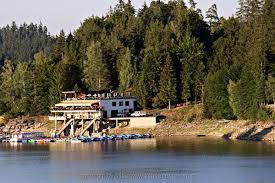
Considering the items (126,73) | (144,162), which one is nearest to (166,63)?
(126,73)

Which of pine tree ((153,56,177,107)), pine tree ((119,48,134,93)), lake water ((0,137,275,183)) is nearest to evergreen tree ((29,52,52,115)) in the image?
pine tree ((119,48,134,93))

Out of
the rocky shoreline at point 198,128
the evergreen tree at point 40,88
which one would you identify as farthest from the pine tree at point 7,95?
the rocky shoreline at point 198,128

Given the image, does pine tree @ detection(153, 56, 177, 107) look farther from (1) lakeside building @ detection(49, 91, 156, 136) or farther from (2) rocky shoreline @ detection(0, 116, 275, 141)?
(2) rocky shoreline @ detection(0, 116, 275, 141)

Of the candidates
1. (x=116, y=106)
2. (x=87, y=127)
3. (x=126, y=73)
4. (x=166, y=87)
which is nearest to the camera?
(x=87, y=127)

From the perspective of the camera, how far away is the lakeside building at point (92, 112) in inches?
4200

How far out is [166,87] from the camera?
107m

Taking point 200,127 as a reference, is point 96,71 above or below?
above

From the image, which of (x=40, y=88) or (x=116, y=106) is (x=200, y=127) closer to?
(x=116, y=106)

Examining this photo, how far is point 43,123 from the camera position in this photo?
113m

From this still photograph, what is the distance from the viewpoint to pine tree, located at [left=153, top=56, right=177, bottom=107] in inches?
4193

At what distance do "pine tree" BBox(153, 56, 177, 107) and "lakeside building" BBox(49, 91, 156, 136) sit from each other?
12.5ft

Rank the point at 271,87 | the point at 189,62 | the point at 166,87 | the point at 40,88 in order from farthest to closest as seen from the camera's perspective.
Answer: the point at 40,88
the point at 189,62
the point at 166,87
the point at 271,87

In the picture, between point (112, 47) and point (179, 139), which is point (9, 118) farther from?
point (179, 139)

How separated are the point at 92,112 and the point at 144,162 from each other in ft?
111
